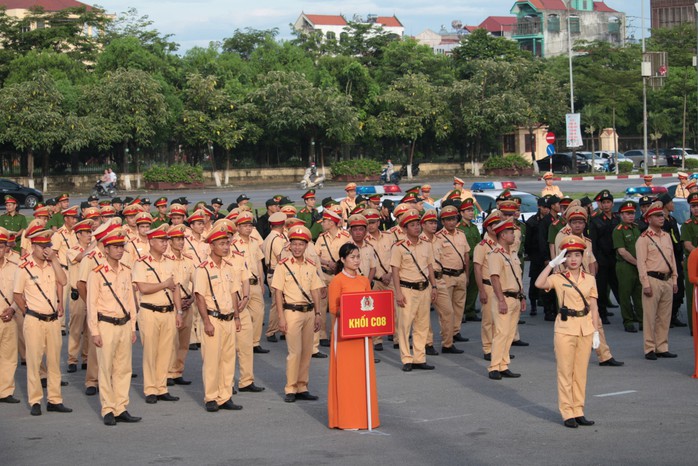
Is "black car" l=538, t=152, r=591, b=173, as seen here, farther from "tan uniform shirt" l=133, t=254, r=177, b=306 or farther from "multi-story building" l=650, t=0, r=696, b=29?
"multi-story building" l=650, t=0, r=696, b=29

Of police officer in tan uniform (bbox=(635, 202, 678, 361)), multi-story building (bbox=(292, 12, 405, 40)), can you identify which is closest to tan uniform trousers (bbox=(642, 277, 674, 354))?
police officer in tan uniform (bbox=(635, 202, 678, 361))

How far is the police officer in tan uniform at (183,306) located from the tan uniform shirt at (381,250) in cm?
298

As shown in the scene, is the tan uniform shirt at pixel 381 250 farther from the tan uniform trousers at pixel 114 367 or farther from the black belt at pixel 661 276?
the tan uniform trousers at pixel 114 367

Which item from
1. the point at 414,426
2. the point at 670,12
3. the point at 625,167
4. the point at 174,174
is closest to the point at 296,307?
the point at 414,426

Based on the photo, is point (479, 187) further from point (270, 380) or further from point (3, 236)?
point (3, 236)

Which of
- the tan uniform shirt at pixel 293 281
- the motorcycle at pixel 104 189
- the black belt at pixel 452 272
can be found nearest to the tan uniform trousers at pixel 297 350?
the tan uniform shirt at pixel 293 281

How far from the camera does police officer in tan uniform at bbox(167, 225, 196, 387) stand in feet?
38.7

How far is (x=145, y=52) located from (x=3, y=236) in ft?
156

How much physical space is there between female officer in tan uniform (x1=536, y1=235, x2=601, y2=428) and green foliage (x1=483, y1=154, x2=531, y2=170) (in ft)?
Result: 166

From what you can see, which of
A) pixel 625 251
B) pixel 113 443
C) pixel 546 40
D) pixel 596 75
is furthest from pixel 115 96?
pixel 546 40

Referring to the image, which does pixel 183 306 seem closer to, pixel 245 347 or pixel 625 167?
pixel 245 347

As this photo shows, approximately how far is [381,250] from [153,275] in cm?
453

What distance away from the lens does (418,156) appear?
63.8m

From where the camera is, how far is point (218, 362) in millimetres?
10703
